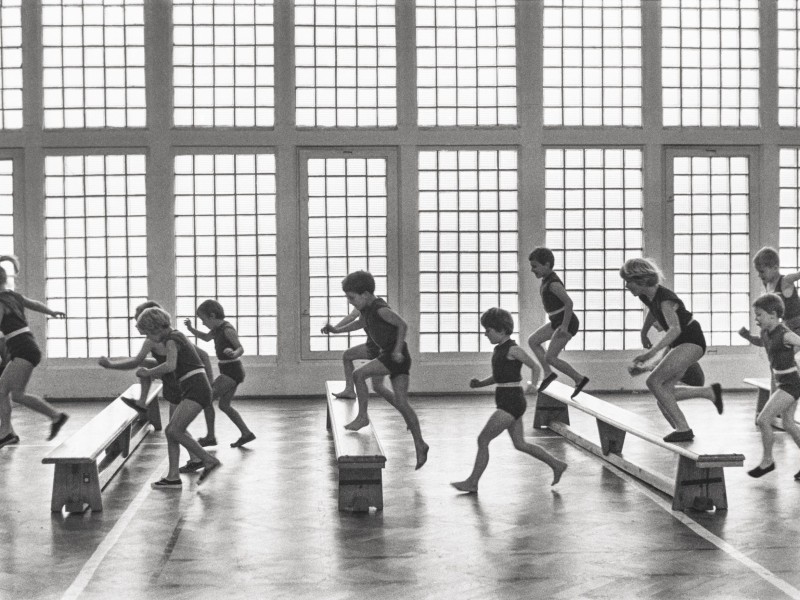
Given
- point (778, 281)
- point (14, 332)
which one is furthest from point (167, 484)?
point (778, 281)

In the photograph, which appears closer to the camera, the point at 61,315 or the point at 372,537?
the point at 372,537

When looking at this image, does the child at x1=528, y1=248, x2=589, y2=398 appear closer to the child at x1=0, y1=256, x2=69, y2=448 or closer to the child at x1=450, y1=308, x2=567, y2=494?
the child at x1=450, y1=308, x2=567, y2=494

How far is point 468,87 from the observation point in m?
14.7

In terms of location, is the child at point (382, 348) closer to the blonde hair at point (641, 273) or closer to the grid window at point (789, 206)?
the blonde hair at point (641, 273)

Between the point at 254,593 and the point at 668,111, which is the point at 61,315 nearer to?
the point at 254,593

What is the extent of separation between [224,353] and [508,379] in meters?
2.90

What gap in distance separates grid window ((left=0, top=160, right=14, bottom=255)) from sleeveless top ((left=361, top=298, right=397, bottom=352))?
24.8ft

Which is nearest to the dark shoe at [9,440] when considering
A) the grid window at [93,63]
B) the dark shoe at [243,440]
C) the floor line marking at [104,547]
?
the dark shoe at [243,440]

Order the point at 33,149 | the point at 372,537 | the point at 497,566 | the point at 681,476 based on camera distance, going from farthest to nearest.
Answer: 1. the point at 33,149
2. the point at 681,476
3. the point at 372,537
4. the point at 497,566

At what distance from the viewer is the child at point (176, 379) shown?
26.3 ft

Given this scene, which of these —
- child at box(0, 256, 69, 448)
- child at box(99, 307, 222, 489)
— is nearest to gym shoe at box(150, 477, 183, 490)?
child at box(99, 307, 222, 489)

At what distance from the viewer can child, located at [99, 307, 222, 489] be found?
8.03m

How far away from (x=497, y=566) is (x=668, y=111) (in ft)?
33.0

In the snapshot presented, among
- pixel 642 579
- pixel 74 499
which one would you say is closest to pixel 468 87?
pixel 74 499
